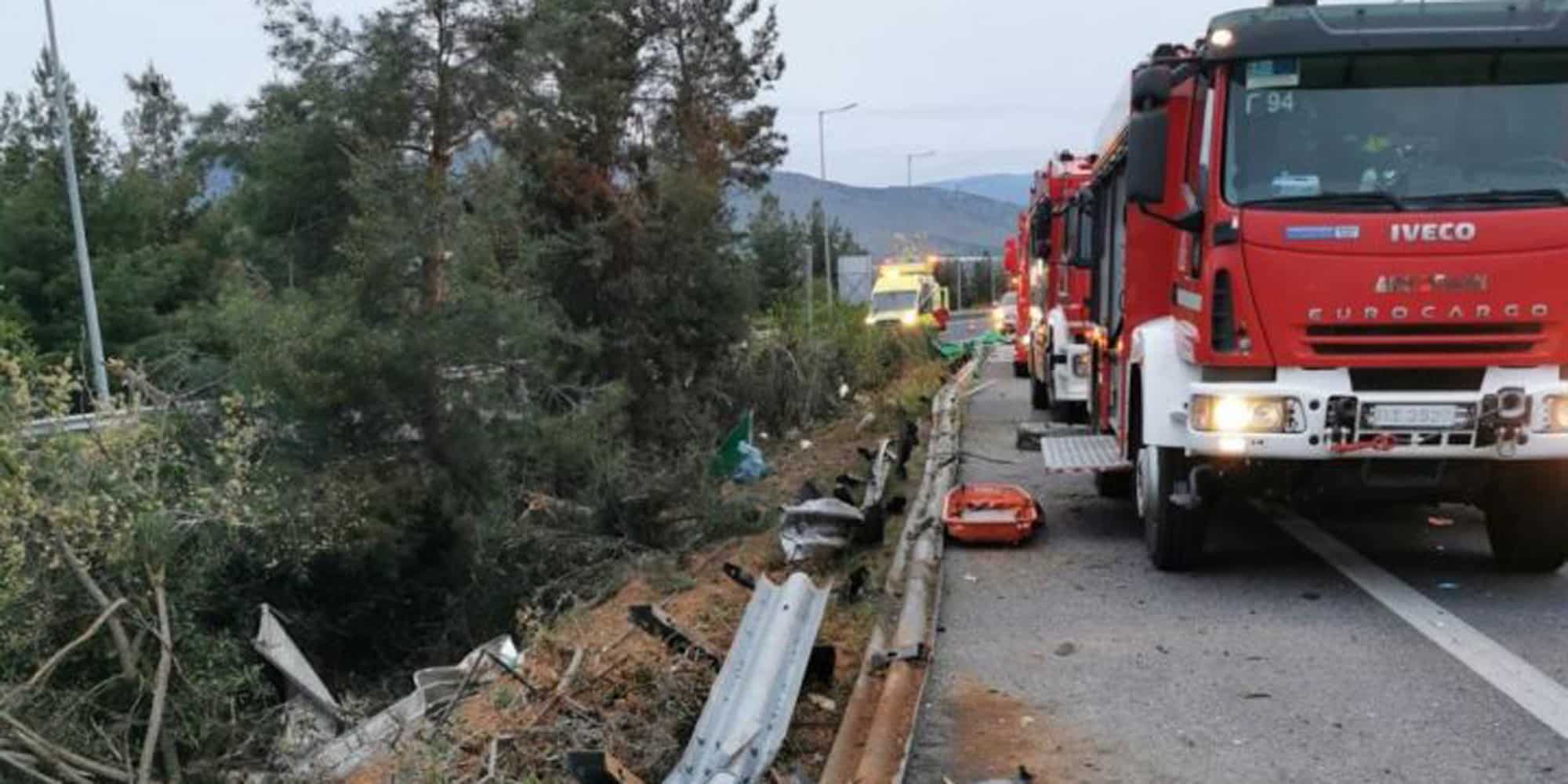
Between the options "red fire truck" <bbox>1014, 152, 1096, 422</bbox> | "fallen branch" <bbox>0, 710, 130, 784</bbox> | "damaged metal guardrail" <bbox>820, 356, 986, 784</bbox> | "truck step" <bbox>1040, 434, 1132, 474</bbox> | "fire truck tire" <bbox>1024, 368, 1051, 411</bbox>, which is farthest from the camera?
"fire truck tire" <bbox>1024, 368, 1051, 411</bbox>

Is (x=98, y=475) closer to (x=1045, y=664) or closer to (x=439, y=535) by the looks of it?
(x=1045, y=664)

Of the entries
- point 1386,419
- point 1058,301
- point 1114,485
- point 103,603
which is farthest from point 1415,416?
point 1058,301

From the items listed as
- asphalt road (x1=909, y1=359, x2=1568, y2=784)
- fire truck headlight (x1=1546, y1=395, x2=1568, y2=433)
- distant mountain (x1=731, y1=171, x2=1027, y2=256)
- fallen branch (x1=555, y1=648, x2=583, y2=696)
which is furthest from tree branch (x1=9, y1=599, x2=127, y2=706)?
distant mountain (x1=731, y1=171, x2=1027, y2=256)

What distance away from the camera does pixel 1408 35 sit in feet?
21.1

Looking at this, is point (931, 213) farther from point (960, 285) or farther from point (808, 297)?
point (808, 297)

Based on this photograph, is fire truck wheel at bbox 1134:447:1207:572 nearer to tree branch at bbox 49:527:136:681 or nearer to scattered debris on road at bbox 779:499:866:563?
scattered debris on road at bbox 779:499:866:563

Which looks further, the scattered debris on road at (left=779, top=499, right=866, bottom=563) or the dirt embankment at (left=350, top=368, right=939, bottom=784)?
the scattered debris on road at (left=779, top=499, right=866, bottom=563)

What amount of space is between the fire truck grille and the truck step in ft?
7.45

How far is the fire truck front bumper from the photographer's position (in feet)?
20.5

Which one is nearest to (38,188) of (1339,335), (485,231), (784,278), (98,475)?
(784,278)

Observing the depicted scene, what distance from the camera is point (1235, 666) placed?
19.0 ft

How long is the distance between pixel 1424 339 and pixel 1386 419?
1.46 ft

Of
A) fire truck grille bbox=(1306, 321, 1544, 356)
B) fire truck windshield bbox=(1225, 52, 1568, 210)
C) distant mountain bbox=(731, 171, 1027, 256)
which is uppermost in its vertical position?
distant mountain bbox=(731, 171, 1027, 256)

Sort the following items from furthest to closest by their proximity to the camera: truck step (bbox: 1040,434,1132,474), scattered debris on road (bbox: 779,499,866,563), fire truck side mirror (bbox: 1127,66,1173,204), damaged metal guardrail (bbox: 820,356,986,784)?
truck step (bbox: 1040,434,1132,474) < scattered debris on road (bbox: 779,499,866,563) < fire truck side mirror (bbox: 1127,66,1173,204) < damaged metal guardrail (bbox: 820,356,986,784)
